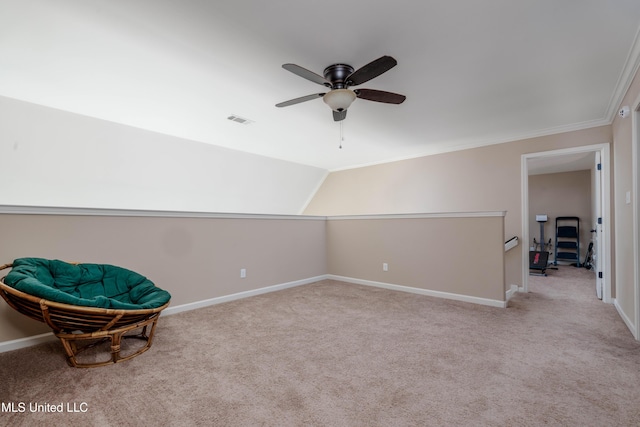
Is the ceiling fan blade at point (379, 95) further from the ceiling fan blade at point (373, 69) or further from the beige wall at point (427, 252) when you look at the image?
the beige wall at point (427, 252)

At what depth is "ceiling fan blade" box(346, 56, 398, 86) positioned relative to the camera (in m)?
2.13

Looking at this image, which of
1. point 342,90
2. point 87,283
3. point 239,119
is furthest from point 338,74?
point 87,283

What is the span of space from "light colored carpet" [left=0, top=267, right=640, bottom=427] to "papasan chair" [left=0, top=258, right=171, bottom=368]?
20cm

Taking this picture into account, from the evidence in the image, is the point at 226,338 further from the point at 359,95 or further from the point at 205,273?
the point at 359,95

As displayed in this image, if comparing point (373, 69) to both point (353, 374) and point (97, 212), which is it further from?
point (97, 212)

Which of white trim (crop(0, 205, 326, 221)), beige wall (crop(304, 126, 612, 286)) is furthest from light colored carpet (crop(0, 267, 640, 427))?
beige wall (crop(304, 126, 612, 286))

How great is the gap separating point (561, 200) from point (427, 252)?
6.06 meters

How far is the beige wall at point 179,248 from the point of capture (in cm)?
246

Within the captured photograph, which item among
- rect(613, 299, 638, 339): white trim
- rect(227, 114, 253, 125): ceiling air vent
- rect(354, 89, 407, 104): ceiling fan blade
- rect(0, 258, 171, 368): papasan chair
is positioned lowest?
rect(613, 299, 638, 339): white trim

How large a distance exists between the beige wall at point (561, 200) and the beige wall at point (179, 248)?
243 inches

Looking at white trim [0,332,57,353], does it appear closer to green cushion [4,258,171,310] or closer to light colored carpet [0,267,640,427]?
light colored carpet [0,267,640,427]

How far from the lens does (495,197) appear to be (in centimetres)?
480

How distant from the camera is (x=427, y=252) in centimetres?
401

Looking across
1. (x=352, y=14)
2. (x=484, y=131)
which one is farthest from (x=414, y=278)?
(x=352, y=14)
